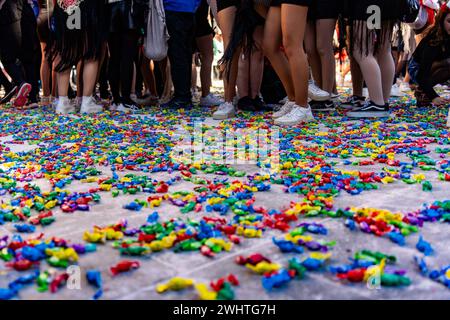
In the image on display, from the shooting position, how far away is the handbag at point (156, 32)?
5480mm

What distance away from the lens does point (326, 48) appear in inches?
194

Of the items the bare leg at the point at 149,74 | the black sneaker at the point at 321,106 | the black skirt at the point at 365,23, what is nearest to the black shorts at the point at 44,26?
the bare leg at the point at 149,74

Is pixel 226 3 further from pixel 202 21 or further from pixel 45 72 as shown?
pixel 45 72

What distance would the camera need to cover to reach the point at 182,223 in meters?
1.82

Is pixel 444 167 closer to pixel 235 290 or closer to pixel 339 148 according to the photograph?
pixel 339 148

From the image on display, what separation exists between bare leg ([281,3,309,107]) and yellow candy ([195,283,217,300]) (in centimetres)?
296

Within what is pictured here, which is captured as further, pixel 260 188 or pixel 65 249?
pixel 260 188

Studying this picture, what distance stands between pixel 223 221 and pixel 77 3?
3.99 metres

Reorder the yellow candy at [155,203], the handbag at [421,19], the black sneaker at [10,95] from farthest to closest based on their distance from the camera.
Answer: the black sneaker at [10,95]
the handbag at [421,19]
the yellow candy at [155,203]

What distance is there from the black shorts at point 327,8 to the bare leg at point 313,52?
20 centimetres

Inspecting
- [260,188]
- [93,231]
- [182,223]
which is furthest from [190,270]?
[260,188]

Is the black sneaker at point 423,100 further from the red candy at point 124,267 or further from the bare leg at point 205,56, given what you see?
the red candy at point 124,267

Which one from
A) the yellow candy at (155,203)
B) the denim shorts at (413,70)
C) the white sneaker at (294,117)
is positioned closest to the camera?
the yellow candy at (155,203)

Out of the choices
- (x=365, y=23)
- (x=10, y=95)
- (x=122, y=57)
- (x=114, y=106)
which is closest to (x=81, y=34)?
(x=122, y=57)
